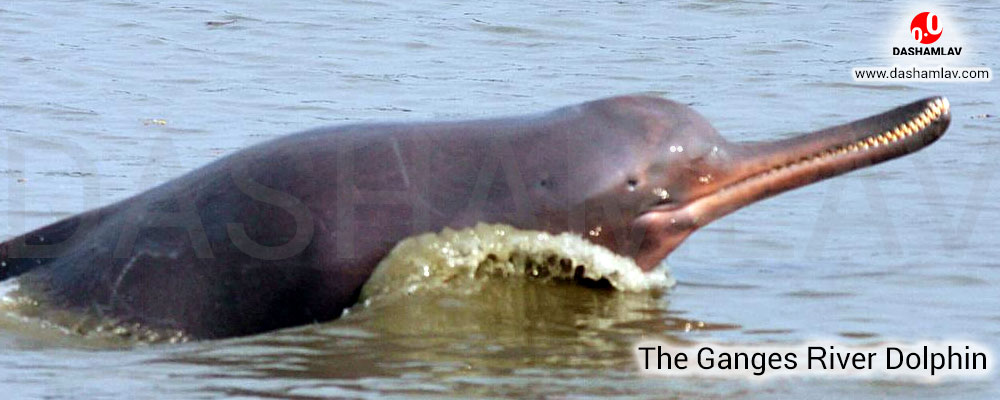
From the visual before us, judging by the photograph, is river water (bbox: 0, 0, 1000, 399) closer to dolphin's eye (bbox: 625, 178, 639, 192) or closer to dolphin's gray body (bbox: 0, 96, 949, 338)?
dolphin's gray body (bbox: 0, 96, 949, 338)

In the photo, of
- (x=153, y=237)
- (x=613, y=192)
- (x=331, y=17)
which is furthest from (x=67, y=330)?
(x=331, y=17)

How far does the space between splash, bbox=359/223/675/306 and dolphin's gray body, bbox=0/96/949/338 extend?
0.07 meters

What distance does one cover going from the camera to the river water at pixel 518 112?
7.76m

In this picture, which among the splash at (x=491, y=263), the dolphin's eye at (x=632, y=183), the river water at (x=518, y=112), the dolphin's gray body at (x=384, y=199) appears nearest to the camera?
the river water at (x=518, y=112)

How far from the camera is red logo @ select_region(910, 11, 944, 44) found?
18.9 metres

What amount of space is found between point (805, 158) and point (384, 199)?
2040 millimetres

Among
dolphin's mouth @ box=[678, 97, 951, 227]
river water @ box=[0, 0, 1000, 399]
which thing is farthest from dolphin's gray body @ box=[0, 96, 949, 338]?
river water @ box=[0, 0, 1000, 399]

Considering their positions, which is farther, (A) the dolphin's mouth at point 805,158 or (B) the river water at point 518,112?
(A) the dolphin's mouth at point 805,158

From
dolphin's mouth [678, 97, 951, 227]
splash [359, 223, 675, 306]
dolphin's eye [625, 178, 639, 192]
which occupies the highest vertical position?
dolphin's mouth [678, 97, 951, 227]

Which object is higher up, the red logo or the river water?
the red logo

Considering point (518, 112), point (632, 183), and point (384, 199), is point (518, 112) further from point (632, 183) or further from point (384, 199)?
point (384, 199)

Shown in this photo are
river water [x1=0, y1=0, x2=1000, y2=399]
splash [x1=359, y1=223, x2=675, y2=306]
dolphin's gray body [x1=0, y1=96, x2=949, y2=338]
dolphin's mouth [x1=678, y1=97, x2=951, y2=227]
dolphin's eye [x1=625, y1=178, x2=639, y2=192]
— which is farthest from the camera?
dolphin's mouth [x1=678, y1=97, x2=951, y2=227]

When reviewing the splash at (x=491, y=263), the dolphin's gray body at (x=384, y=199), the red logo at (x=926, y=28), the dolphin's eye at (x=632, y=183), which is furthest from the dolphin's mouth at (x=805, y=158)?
the red logo at (x=926, y=28)

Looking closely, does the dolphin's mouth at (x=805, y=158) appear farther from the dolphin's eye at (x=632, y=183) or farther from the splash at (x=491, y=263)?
the splash at (x=491, y=263)
